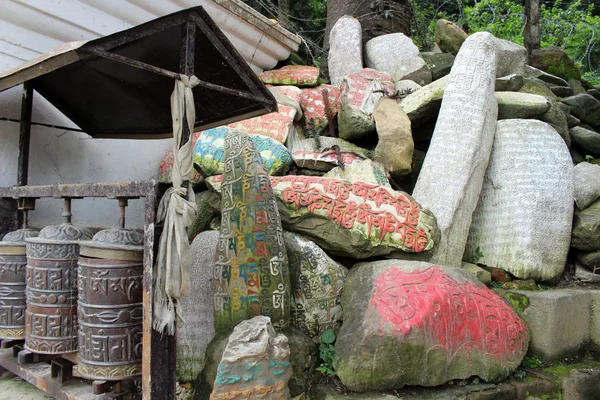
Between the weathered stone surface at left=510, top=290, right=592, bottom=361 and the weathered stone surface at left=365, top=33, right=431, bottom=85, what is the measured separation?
3302 mm

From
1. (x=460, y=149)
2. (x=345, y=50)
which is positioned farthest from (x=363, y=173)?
(x=345, y=50)

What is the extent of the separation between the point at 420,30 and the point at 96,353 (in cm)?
1018

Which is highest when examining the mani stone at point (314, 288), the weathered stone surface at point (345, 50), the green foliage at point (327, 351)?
the weathered stone surface at point (345, 50)

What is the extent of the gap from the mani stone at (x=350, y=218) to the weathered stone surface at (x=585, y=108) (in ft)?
11.6

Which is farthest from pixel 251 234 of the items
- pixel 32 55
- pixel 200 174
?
pixel 32 55

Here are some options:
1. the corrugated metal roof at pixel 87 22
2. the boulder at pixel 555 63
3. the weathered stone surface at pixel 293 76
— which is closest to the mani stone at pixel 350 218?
the corrugated metal roof at pixel 87 22

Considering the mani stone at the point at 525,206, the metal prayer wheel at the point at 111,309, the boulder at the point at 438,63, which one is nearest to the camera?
the metal prayer wheel at the point at 111,309

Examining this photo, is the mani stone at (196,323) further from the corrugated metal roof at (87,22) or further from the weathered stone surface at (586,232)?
the weathered stone surface at (586,232)

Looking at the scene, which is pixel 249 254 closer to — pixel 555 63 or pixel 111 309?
pixel 111 309

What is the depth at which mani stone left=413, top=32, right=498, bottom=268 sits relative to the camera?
4.06m

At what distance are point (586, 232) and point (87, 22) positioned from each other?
4875 mm

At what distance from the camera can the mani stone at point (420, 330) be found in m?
2.91

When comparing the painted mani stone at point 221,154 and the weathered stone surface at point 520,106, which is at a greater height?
the weathered stone surface at point 520,106

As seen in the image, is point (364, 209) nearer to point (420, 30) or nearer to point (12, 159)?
point (12, 159)
